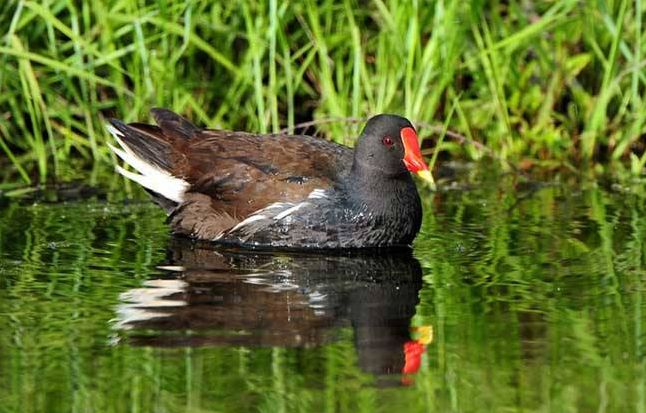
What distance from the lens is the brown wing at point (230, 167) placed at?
22.7 ft

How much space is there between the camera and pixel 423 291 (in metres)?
5.90

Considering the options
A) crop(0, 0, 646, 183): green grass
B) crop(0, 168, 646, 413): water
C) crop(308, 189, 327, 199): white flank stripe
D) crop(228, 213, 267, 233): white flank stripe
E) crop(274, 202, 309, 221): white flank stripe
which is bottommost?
crop(0, 168, 646, 413): water

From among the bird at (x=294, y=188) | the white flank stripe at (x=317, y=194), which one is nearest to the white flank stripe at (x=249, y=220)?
the bird at (x=294, y=188)

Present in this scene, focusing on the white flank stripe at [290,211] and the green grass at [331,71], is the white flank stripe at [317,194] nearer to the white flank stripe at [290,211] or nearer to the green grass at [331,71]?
the white flank stripe at [290,211]

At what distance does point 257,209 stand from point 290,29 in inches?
84.5

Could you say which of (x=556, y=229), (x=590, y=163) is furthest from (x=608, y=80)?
(x=556, y=229)

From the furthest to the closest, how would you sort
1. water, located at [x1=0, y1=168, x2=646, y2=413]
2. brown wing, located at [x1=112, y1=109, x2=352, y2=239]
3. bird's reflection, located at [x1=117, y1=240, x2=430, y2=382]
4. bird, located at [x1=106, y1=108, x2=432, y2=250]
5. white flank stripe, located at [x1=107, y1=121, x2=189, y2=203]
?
white flank stripe, located at [x1=107, y1=121, x2=189, y2=203], brown wing, located at [x1=112, y1=109, x2=352, y2=239], bird, located at [x1=106, y1=108, x2=432, y2=250], bird's reflection, located at [x1=117, y1=240, x2=430, y2=382], water, located at [x1=0, y1=168, x2=646, y2=413]

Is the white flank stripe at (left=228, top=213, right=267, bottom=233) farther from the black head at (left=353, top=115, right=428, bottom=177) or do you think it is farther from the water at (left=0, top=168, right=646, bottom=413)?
the black head at (left=353, top=115, right=428, bottom=177)

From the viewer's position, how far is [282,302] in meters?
5.65

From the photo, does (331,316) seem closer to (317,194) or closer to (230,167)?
(317,194)

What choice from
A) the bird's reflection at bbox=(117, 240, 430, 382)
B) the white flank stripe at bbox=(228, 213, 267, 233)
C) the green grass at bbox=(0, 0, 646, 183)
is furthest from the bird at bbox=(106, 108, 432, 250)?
the green grass at bbox=(0, 0, 646, 183)

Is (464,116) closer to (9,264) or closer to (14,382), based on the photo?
(9,264)

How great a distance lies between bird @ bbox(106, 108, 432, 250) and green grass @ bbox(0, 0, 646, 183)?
0.64 metres

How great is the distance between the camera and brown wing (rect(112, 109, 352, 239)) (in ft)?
22.7
